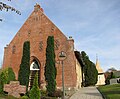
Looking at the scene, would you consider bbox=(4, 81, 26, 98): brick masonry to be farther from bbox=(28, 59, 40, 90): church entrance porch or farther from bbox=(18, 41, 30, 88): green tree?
bbox=(28, 59, 40, 90): church entrance porch

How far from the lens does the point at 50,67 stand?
2559 cm

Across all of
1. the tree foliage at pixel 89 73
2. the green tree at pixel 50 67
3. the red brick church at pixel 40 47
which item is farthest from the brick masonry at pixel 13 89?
the tree foliage at pixel 89 73

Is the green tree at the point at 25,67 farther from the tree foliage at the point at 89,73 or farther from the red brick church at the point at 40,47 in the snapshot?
the tree foliage at the point at 89,73

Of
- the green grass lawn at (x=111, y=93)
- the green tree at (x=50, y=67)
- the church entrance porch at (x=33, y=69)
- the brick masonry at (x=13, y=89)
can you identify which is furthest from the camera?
the church entrance porch at (x=33, y=69)

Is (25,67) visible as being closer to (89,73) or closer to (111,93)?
(111,93)

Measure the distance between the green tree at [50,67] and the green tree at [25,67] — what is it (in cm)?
282

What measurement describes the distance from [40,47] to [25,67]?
3.85 m

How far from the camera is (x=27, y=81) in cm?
2644

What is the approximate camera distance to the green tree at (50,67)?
2462 cm

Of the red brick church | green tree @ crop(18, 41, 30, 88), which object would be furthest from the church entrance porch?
green tree @ crop(18, 41, 30, 88)

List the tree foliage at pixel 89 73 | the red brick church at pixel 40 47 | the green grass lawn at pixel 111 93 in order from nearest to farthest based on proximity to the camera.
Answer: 1. the green grass lawn at pixel 111 93
2. the red brick church at pixel 40 47
3. the tree foliage at pixel 89 73

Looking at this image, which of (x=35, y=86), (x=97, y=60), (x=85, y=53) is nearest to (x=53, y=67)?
(x=35, y=86)

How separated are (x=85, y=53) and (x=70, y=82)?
915 inches

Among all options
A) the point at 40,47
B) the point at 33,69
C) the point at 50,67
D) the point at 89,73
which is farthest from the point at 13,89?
the point at 89,73
